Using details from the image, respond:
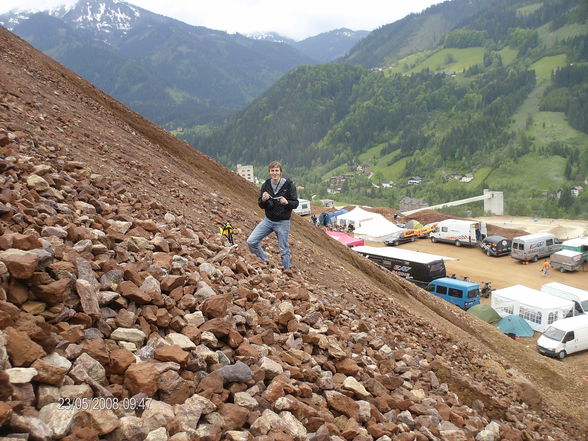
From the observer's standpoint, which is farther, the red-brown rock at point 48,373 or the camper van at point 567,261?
the camper van at point 567,261

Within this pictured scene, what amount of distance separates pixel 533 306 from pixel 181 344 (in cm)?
2380

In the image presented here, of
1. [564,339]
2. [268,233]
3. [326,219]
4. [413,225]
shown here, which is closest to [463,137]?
[413,225]

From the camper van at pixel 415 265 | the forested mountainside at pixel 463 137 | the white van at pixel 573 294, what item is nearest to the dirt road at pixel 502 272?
the white van at pixel 573 294

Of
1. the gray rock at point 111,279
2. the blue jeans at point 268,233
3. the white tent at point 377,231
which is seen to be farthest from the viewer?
the white tent at point 377,231

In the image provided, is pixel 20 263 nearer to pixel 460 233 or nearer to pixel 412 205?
pixel 460 233

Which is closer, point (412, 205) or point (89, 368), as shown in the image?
point (89, 368)

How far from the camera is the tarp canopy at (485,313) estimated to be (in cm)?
2341

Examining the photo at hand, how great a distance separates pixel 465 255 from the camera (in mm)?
38875

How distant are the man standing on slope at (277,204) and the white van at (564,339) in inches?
661

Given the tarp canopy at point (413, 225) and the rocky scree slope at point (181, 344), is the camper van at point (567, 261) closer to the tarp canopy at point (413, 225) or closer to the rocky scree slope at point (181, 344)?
the tarp canopy at point (413, 225)

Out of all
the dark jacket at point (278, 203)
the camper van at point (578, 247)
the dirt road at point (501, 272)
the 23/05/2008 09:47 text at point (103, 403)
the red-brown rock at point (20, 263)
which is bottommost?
the dirt road at point (501, 272)

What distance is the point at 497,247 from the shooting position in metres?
37.7

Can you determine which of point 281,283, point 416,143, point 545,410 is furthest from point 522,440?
point 416,143

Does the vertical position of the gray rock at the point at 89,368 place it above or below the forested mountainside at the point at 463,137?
below
